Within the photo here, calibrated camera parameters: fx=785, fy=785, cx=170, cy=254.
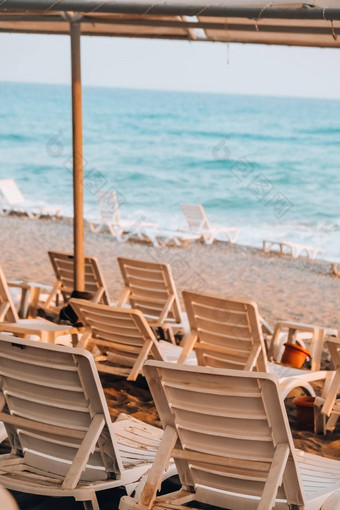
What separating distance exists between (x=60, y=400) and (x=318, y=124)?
1616 inches

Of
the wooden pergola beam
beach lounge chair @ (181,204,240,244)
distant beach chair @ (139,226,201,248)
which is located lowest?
the wooden pergola beam

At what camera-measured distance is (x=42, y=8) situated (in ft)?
13.6

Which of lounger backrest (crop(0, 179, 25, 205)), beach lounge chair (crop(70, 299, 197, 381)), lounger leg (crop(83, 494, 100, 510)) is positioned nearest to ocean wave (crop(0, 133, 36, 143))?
lounger backrest (crop(0, 179, 25, 205))

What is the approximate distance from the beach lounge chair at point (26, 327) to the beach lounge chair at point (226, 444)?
1998mm

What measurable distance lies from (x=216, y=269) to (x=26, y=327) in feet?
25.3

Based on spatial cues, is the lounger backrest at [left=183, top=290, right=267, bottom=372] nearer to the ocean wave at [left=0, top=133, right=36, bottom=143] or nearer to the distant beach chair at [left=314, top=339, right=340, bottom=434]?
the distant beach chair at [left=314, top=339, right=340, bottom=434]

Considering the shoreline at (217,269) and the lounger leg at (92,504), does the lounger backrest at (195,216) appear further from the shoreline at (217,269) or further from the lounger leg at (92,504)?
the lounger leg at (92,504)

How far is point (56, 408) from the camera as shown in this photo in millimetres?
2469

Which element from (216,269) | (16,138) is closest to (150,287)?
(216,269)

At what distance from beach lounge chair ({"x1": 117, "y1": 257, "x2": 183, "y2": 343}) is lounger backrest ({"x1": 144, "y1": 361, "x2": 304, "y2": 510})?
2.78 metres

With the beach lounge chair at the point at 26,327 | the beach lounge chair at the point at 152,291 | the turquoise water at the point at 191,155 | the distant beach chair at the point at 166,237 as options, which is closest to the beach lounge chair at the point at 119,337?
the beach lounge chair at the point at 26,327

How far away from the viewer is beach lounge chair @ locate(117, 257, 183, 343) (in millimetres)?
5242

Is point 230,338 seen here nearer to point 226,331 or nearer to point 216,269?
point 226,331

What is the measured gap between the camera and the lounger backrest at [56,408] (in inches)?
91.8
